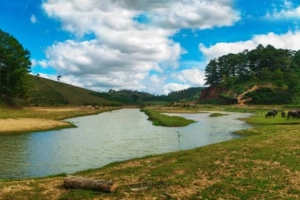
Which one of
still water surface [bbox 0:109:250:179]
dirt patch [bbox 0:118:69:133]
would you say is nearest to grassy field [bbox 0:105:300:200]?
still water surface [bbox 0:109:250:179]

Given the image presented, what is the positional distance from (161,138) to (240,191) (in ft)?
81.9

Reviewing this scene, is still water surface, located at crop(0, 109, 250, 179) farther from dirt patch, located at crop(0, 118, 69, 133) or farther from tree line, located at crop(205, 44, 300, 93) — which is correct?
tree line, located at crop(205, 44, 300, 93)

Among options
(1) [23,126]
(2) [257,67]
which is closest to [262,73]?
(2) [257,67]

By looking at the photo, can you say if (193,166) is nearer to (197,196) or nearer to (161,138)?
(197,196)

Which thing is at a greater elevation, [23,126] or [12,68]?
[12,68]

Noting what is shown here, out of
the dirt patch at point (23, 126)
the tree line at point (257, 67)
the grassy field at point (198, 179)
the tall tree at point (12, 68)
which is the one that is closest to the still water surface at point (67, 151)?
the grassy field at point (198, 179)

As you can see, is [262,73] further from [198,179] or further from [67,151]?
[198,179]

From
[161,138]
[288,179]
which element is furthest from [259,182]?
[161,138]

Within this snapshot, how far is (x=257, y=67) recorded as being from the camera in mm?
178000

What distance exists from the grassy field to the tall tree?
7725 cm

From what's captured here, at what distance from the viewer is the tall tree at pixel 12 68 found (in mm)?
86500

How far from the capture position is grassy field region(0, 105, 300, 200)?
14.2 metres

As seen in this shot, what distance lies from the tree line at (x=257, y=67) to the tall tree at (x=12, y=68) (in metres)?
108

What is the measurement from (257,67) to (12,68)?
140 m
